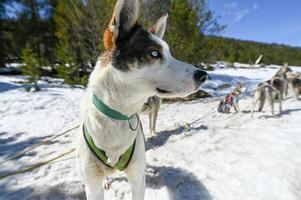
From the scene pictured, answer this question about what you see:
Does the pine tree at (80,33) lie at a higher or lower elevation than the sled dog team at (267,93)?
higher

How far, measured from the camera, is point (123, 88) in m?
1.83

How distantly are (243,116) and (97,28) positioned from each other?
28.5 ft

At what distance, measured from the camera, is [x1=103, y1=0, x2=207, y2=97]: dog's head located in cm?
171

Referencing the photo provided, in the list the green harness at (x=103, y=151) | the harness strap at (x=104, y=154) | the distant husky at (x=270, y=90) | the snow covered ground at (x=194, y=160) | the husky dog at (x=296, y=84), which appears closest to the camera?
the green harness at (x=103, y=151)

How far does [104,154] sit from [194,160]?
215 cm

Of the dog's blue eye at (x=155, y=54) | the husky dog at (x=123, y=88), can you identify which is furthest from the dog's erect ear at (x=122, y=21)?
the dog's blue eye at (x=155, y=54)

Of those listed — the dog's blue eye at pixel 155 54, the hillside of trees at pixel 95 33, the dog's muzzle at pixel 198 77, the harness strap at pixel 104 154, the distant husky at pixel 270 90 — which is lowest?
the harness strap at pixel 104 154

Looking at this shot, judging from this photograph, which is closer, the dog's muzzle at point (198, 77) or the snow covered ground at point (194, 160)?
the dog's muzzle at point (198, 77)

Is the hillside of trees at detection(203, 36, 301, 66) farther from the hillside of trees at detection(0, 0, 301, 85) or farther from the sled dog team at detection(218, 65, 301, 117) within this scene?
the sled dog team at detection(218, 65, 301, 117)

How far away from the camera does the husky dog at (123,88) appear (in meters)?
1.73

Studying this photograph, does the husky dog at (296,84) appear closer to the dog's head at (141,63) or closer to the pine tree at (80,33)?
the pine tree at (80,33)

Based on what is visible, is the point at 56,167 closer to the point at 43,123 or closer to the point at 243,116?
the point at 43,123

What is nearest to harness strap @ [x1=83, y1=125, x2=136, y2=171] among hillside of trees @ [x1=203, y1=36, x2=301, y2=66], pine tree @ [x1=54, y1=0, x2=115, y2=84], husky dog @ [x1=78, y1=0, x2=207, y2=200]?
husky dog @ [x1=78, y1=0, x2=207, y2=200]

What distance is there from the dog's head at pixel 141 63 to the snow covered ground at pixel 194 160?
1808 mm
